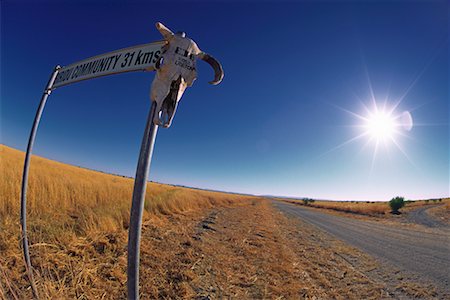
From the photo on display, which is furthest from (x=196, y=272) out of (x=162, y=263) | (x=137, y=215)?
(x=137, y=215)

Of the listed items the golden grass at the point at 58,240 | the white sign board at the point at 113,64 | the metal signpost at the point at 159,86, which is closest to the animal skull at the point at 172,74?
the metal signpost at the point at 159,86

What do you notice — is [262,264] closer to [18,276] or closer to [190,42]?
[18,276]

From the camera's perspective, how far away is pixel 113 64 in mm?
1857

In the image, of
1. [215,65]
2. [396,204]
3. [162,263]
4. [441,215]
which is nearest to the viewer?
[215,65]

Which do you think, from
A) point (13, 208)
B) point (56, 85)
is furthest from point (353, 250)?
point (13, 208)

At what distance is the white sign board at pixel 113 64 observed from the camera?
1510 mm

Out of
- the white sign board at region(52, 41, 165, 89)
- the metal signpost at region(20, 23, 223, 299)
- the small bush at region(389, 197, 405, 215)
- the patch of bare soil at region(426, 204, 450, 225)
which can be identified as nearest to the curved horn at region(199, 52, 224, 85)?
the metal signpost at region(20, 23, 223, 299)

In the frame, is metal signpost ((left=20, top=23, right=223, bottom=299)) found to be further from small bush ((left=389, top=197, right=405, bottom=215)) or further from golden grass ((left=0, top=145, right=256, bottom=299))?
small bush ((left=389, top=197, right=405, bottom=215))

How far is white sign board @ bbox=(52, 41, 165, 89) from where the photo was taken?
59.4 inches

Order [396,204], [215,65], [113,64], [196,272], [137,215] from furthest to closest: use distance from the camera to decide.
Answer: [396,204] < [196,272] < [113,64] < [215,65] < [137,215]

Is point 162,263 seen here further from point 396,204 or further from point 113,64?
point 396,204

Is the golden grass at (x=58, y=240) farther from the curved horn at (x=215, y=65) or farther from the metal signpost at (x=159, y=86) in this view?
the curved horn at (x=215, y=65)

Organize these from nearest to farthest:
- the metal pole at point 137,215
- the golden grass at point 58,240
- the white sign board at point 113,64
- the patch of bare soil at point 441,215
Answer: the metal pole at point 137,215 → the white sign board at point 113,64 → the golden grass at point 58,240 → the patch of bare soil at point 441,215

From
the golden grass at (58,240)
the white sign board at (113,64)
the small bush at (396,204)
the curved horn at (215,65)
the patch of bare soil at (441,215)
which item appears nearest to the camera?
the curved horn at (215,65)
